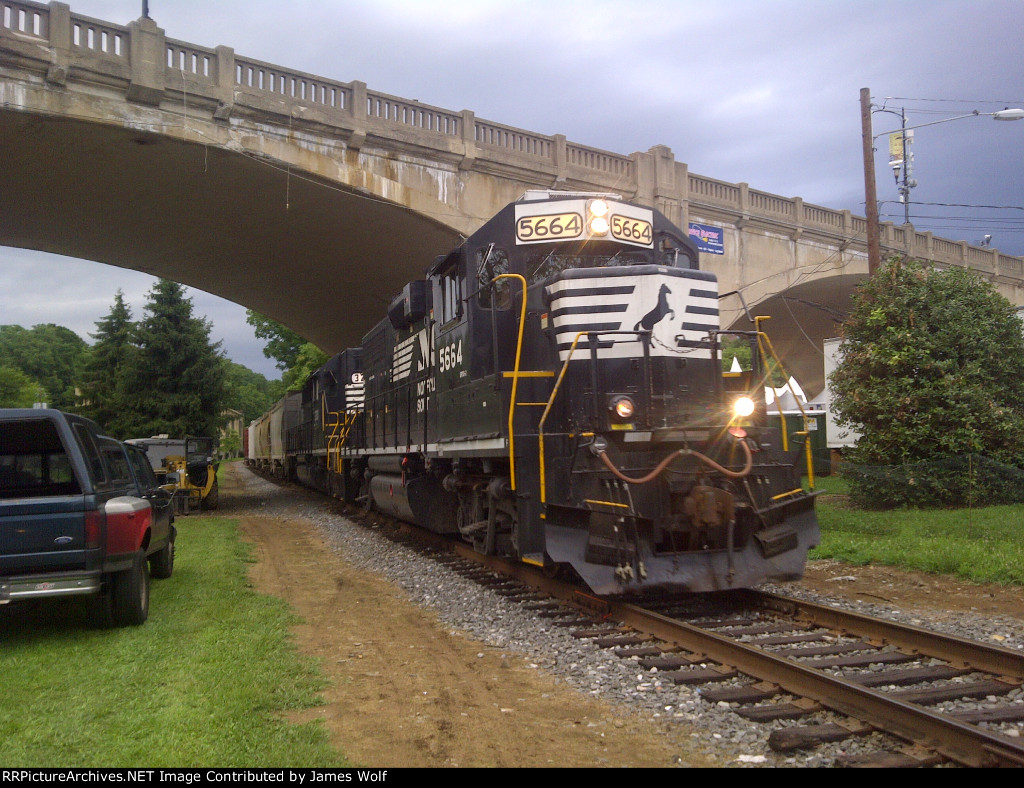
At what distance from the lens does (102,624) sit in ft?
21.9

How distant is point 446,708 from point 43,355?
86751 millimetres

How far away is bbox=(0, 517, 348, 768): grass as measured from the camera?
3.97m

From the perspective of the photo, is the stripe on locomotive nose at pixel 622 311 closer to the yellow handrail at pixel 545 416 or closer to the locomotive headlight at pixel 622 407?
the yellow handrail at pixel 545 416

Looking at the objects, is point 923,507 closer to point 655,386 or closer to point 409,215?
point 655,386

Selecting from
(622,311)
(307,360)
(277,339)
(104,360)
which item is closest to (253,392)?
(277,339)

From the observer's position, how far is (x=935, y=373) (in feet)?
42.1

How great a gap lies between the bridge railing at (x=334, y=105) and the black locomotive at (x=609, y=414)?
9340 mm

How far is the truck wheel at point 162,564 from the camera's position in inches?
360

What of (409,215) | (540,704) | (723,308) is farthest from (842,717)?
(723,308)

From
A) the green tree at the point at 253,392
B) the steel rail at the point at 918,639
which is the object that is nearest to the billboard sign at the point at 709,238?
the steel rail at the point at 918,639

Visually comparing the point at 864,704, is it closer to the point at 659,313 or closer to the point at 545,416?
the point at 545,416

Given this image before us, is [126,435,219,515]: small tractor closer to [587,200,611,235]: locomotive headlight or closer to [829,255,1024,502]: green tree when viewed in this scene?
[587,200,611,235]: locomotive headlight

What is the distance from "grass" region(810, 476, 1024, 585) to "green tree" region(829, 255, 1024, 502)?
1172 mm

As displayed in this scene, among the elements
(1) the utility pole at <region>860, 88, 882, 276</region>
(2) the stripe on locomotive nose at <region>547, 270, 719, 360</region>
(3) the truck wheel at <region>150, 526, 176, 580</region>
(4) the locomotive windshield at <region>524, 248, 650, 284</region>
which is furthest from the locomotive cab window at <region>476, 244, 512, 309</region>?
(1) the utility pole at <region>860, 88, 882, 276</region>
